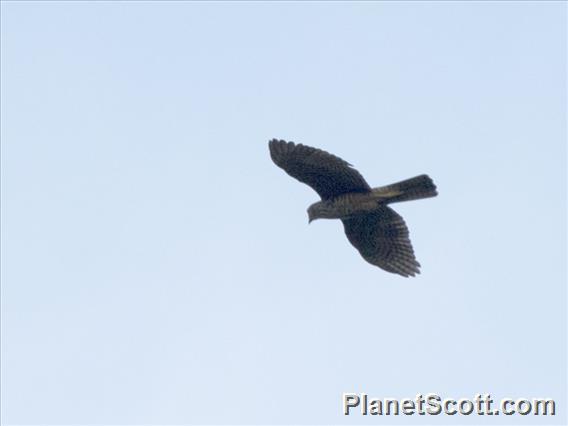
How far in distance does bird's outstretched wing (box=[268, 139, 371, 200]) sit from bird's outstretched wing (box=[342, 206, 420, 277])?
3.31 feet

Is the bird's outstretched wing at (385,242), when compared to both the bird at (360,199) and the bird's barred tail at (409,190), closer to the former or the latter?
the bird at (360,199)

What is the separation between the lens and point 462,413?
18297 mm

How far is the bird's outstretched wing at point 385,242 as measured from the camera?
2017 centimetres

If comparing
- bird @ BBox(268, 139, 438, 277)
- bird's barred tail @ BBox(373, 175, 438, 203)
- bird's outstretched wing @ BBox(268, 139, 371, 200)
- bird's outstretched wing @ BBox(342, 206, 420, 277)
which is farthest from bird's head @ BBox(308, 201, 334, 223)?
bird's barred tail @ BBox(373, 175, 438, 203)

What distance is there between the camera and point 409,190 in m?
18.5

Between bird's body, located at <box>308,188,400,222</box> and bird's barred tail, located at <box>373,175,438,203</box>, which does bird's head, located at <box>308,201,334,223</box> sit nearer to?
bird's body, located at <box>308,188,400,222</box>

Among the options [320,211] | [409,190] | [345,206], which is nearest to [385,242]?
[345,206]

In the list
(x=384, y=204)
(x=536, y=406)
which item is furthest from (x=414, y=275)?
(x=536, y=406)

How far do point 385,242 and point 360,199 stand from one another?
4.63 ft

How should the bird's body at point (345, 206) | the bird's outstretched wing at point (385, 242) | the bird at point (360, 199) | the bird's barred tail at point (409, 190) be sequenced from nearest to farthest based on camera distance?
the bird's barred tail at point (409, 190) → the bird at point (360, 199) → the bird's body at point (345, 206) → the bird's outstretched wing at point (385, 242)

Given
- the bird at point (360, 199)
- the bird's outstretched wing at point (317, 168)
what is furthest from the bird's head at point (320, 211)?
the bird's outstretched wing at point (317, 168)

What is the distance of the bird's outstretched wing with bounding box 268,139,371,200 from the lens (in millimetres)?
18828

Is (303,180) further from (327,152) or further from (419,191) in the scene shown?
(419,191)

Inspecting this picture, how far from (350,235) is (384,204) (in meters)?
1.44
